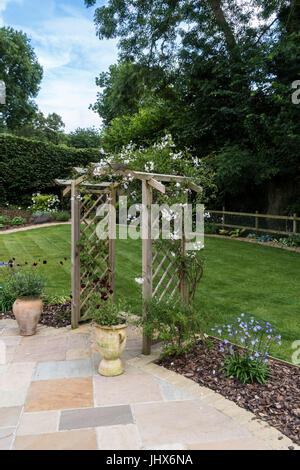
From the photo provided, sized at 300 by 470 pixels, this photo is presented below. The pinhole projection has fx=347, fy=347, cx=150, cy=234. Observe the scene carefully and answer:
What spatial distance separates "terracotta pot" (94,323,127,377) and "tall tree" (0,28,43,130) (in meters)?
22.9

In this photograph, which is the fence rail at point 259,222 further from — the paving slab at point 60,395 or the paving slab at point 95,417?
the paving slab at point 95,417

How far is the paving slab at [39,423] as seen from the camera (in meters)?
2.21

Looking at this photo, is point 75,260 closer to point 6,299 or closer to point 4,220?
point 6,299

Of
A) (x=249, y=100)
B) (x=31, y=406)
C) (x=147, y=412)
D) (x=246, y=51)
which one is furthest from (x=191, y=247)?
(x=246, y=51)

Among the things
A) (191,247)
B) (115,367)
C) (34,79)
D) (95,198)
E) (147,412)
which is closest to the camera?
(147,412)

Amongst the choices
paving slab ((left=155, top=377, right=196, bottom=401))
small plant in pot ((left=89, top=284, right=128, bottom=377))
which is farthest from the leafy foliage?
paving slab ((left=155, top=377, right=196, bottom=401))

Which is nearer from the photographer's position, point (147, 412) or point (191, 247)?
point (147, 412)

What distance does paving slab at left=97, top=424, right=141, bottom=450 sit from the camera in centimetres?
205

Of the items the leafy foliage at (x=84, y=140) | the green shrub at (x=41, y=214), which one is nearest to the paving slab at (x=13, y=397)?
the green shrub at (x=41, y=214)

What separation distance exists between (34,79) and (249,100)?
63.1ft

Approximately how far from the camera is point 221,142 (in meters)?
11.2

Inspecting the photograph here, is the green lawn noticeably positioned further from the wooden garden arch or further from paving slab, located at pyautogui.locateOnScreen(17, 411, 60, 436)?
paving slab, located at pyautogui.locateOnScreen(17, 411, 60, 436)

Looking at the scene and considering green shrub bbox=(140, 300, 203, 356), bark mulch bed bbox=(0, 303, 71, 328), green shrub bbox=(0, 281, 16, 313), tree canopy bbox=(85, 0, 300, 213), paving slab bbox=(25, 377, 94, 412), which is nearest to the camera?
paving slab bbox=(25, 377, 94, 412)

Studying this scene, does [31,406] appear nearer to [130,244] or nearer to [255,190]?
[130,244]
